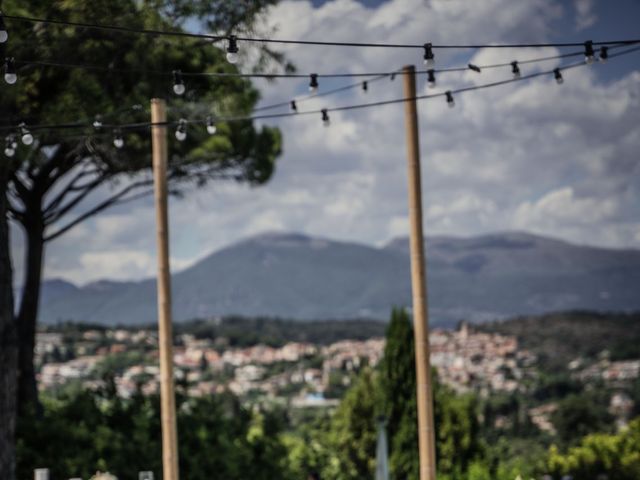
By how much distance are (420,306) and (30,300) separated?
7.91 meters

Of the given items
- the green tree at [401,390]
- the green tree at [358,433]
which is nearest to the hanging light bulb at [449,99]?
the green tree at [401,390]

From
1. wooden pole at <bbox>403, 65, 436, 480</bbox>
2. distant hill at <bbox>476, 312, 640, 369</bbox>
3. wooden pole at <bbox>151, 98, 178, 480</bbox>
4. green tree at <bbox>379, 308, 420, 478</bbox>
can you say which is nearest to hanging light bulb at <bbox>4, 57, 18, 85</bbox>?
wooden pole at <bbox>151, 98, 178, 480</bbox>

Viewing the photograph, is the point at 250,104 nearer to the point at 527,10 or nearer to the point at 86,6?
the point at 86,6

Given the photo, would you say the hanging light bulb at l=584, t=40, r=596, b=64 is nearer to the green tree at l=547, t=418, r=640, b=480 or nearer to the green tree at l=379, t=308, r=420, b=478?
the green tree at l=379, t=308, r=420, b=478

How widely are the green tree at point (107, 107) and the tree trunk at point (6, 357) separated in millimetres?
937

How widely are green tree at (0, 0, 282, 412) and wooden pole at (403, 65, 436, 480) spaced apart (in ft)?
9.78

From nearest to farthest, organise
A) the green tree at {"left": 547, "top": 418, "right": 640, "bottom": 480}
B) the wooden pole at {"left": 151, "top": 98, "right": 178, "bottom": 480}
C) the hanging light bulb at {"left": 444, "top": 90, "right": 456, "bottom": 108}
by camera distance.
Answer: the hanging light bulb at {"left": 444, "top": 90, "right": 456, "bottom": 108}
the wooden pole at {"left": 151, "top": 98, "right": 178, "bottom": 480}
the green tree at {"left": 547, "top": 418, "right": 640, "bottom": 480}

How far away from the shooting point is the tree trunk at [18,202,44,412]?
1285 cm

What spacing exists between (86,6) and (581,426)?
35.1m

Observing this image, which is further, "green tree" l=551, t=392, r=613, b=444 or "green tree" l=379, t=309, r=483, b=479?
"green tree" l=551, t=392, r=613, b=444

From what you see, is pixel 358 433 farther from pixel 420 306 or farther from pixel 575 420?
pixel 575 420

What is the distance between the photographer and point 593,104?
188 meters

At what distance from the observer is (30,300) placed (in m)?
13.5

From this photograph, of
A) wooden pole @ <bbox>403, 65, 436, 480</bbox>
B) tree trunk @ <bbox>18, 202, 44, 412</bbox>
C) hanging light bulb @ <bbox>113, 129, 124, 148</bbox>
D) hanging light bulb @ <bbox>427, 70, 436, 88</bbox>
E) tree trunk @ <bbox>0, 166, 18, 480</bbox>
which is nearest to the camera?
wooden pole @ <bbox>403, 65, 436, 480</bbox>
